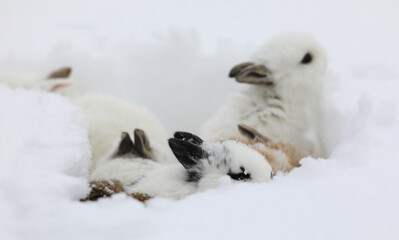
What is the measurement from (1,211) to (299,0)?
534 centimetres

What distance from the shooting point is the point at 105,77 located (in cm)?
440

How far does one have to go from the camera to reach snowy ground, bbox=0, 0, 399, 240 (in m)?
1.31

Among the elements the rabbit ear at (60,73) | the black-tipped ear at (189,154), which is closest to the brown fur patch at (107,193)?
the black-tipped ear at (189,154)

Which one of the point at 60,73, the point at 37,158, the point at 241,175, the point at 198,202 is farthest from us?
the point at 60,73

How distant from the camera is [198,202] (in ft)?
4.75

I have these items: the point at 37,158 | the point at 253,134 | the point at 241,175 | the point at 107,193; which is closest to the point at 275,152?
the point at 253,134

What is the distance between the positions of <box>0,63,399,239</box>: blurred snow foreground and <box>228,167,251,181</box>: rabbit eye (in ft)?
0.40

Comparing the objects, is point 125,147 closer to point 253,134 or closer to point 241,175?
point 253,134

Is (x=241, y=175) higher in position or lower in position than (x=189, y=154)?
lower

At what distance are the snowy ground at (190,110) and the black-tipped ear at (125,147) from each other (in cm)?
28

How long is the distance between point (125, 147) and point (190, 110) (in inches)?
73.1

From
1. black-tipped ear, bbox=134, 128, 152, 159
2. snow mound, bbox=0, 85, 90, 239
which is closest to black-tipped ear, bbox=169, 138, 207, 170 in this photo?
snow mound, bbox=0, 85, 90, 239

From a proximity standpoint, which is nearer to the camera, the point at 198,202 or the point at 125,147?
the point at 198,202

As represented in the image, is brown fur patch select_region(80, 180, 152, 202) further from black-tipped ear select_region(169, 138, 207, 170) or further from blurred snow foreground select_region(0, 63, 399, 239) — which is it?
black-tipped ear select_region(169, 138, 207, 170)
